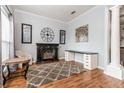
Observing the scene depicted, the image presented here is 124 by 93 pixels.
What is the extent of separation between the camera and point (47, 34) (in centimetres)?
502

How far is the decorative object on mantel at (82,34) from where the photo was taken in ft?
14.2

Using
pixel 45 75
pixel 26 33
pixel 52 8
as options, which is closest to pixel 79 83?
pixel 45 75

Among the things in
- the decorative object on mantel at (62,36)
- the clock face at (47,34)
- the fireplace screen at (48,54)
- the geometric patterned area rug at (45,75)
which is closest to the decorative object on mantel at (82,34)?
the decorative object on mantel at (62,36)

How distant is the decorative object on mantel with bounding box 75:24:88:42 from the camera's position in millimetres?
4328

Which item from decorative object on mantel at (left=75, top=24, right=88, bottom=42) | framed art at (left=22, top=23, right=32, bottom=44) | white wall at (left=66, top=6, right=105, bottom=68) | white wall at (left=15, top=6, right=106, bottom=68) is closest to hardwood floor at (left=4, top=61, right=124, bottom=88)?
white wall at (left=15, top=6, right=106, bottom=68)

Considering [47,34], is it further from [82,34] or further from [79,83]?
[79,83]

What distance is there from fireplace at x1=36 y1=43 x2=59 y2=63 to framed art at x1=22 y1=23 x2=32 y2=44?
484 mm

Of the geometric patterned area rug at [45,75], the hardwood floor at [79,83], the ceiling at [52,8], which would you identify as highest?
the ceiling at [52,8]

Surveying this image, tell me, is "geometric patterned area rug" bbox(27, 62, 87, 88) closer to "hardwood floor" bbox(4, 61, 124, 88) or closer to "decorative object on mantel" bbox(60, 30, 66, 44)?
"hardwood floor" bbox(4, 61, 124, 88)

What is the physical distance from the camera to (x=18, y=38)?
164 inches

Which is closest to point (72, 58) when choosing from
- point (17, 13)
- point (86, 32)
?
point (86, 32)

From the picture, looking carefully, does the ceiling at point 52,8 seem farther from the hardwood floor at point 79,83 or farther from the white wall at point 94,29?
the hardwood floor at point 79,83

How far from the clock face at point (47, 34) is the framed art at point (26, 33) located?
0.63 meters
